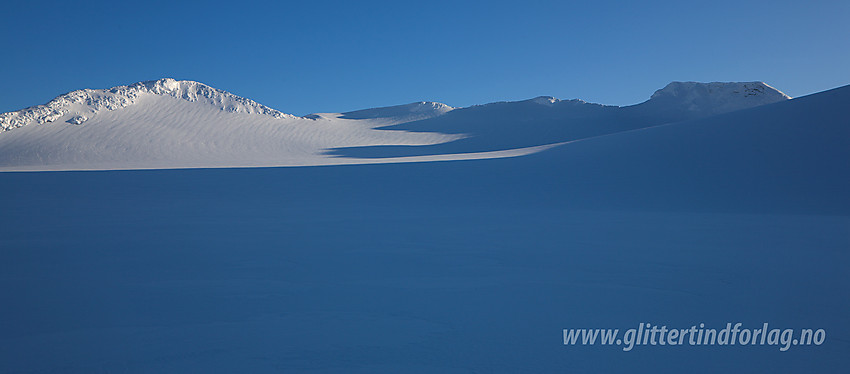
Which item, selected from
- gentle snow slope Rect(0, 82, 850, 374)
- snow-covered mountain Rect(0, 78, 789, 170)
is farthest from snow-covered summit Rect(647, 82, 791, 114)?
gentle snow slope Rect(0, 82, 850, 374)

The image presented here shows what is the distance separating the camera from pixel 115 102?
25.7 metres

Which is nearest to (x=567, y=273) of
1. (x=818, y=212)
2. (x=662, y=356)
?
(x=662, y=356)

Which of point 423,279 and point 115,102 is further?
point 115,102

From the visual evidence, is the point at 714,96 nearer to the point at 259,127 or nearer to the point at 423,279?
the point at 259,127

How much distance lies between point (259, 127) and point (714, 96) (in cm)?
3921

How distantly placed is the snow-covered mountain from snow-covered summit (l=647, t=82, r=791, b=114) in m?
0.16

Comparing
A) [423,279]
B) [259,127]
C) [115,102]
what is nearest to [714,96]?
[259,127]

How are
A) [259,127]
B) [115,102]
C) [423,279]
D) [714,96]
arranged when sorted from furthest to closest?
[714,96] → [259,127] → [115,102] → [423,279]

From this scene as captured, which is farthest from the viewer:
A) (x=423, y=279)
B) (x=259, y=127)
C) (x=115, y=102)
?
(x=259, y=127)

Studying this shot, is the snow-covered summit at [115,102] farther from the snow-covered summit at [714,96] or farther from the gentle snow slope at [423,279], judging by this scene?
the snow-covered summit at [714,96]

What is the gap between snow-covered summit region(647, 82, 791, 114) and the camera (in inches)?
1412

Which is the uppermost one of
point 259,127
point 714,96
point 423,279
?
point 714,96

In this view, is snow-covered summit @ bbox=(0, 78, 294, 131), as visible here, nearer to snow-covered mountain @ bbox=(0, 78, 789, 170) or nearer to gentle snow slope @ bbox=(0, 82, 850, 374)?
snow-covered mountain @ bbox=(0, 78, 789, 170)

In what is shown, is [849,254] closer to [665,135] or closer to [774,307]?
[774,307]
